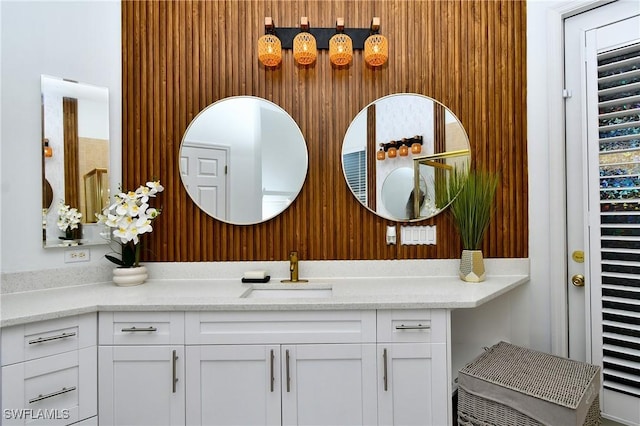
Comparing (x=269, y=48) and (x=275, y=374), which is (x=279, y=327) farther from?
(x=269, y=48)

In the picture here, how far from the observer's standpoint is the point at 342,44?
196 cm

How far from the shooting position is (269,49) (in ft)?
6.40

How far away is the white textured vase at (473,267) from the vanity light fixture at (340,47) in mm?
1390

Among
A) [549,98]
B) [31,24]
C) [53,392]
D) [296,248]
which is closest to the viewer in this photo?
[53,392]

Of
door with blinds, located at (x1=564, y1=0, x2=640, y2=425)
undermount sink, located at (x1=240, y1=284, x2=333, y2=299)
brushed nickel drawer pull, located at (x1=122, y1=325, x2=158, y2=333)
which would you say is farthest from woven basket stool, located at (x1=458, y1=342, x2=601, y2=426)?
brushed nickel drawer pull, located at (x1=122, y1=325, x2=158, y2=333)

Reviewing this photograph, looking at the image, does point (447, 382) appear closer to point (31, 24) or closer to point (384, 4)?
point (384, 4)

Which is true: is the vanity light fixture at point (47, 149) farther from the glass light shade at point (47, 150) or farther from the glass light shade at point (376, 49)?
the glass light shade at point (376, 49)

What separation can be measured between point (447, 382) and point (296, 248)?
3.61 feet

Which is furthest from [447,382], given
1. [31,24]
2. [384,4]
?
[31,24]

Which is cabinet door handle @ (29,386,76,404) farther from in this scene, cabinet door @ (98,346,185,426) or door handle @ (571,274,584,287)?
door handle @ (571,274,584,287)

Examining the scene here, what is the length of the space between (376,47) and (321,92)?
42 cm

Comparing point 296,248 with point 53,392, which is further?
point 296,248

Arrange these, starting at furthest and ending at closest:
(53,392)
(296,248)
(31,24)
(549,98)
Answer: (296,248)
(549,98)
(31,24)
(53,392)

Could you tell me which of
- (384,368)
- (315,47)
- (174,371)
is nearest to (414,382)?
(384,368)
